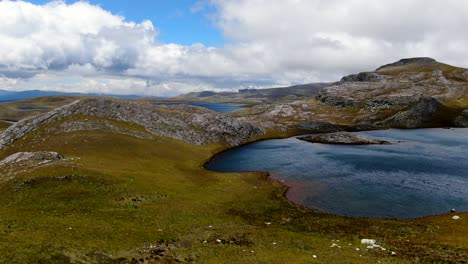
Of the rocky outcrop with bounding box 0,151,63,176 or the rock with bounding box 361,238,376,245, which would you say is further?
the rocky outcrop with bounding box 0,151,63,176

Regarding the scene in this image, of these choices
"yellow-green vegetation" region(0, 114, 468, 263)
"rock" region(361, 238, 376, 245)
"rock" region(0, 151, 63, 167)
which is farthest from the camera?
"rock" region(0, 151, 63, 167)

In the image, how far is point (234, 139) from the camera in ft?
514

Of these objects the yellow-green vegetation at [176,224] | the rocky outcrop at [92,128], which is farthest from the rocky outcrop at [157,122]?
the yellow-green vegetation at [176,224]

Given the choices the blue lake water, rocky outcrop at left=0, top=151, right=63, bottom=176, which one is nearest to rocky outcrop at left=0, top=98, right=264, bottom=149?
the blue lake water

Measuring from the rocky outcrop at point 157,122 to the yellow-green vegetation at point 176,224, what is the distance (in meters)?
38.5

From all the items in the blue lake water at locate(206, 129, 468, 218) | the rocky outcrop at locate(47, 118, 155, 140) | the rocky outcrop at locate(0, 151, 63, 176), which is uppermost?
the rocky outcrop at locate(47, 118, 155, 140)

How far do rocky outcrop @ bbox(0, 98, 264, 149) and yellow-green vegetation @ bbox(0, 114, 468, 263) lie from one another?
38.5 m

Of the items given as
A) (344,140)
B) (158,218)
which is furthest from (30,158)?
(344,140)

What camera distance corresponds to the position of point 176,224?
5047cm

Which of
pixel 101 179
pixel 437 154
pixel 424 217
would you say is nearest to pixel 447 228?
pixel 424 217

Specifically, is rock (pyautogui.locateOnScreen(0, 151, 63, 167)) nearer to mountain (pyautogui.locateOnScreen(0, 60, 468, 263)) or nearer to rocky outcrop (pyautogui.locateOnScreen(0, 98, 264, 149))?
mountain (pyautogui.locateOnScreen(0, 60, 468, 263))

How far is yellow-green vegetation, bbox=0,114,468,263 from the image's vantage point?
37.0 m

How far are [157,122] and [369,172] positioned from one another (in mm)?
88040

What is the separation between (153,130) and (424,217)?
10059 centimetres
